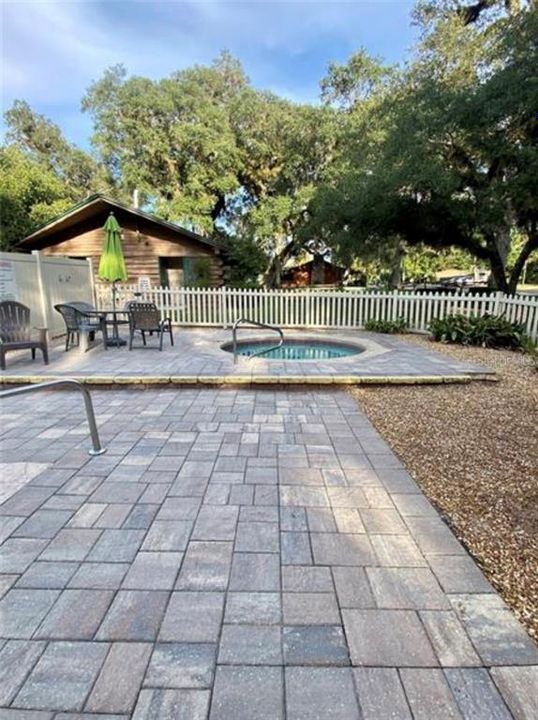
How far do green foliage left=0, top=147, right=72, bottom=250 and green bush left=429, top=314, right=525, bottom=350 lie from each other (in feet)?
46.8

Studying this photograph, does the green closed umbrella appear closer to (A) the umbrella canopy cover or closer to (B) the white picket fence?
(A) the umbrella canopy cover

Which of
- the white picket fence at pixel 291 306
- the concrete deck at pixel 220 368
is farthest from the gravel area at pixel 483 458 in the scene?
the white picket fence at pixel 291 306

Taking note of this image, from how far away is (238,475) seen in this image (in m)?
2.89

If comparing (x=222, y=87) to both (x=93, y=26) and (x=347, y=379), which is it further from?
(x=347, y=379)

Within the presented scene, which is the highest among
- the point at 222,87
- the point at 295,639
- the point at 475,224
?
the point at 222,87

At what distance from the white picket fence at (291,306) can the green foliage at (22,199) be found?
6.25 m

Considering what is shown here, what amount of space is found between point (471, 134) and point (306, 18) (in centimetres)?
444

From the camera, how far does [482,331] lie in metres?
7.52

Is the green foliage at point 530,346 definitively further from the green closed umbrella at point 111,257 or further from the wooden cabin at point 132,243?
the wooden cabin at point 132,243

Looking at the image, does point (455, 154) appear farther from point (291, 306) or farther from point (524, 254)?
point (291, 306)

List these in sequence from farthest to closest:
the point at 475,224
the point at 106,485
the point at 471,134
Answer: the point at 475,224
the point at 471,134
the point at 106,485

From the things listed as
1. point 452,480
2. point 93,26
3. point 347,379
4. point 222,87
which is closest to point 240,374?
point 347,379

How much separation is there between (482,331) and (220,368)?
16.9 feet

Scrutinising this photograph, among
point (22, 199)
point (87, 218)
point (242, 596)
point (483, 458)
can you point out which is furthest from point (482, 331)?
point (22, 199)
